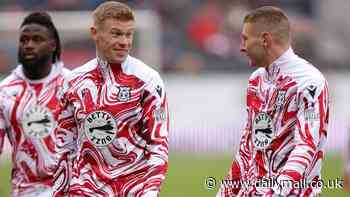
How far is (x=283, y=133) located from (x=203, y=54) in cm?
1697

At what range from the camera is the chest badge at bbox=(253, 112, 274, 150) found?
802 cm

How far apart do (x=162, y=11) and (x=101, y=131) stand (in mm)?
18114

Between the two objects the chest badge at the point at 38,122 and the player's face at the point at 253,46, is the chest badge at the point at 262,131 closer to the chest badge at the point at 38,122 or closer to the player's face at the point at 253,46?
→ the player's face at the point at 253,46

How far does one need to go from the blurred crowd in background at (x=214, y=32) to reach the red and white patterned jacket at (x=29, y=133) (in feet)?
43.5

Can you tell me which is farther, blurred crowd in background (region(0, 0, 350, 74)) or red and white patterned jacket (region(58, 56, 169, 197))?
blurred crowd in background (region(0, 0, 350, 74))

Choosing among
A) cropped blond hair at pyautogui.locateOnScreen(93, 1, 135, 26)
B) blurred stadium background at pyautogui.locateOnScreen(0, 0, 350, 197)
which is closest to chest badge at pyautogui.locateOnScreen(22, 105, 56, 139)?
cropped blond hair at pyautogui.locateOnScreen(93, 1, 135, 26)

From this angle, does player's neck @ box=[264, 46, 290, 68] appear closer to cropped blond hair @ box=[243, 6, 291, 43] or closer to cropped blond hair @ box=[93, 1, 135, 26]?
cropped blond hair @ box=[243, 6, 291, 43]

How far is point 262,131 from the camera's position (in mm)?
8055

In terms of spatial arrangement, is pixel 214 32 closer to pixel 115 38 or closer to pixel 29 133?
pixel 29 133

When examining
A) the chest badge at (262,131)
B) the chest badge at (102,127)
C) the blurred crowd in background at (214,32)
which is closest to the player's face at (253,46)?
the chest badge at (262,131)

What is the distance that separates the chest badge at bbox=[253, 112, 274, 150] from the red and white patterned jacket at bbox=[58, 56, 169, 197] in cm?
64

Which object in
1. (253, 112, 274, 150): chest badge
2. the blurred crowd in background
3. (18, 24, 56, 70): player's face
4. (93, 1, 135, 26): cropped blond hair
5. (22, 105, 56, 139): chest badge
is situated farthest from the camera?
the blurred crowd in background

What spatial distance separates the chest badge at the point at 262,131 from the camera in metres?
8.02

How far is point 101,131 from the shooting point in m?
8.13
